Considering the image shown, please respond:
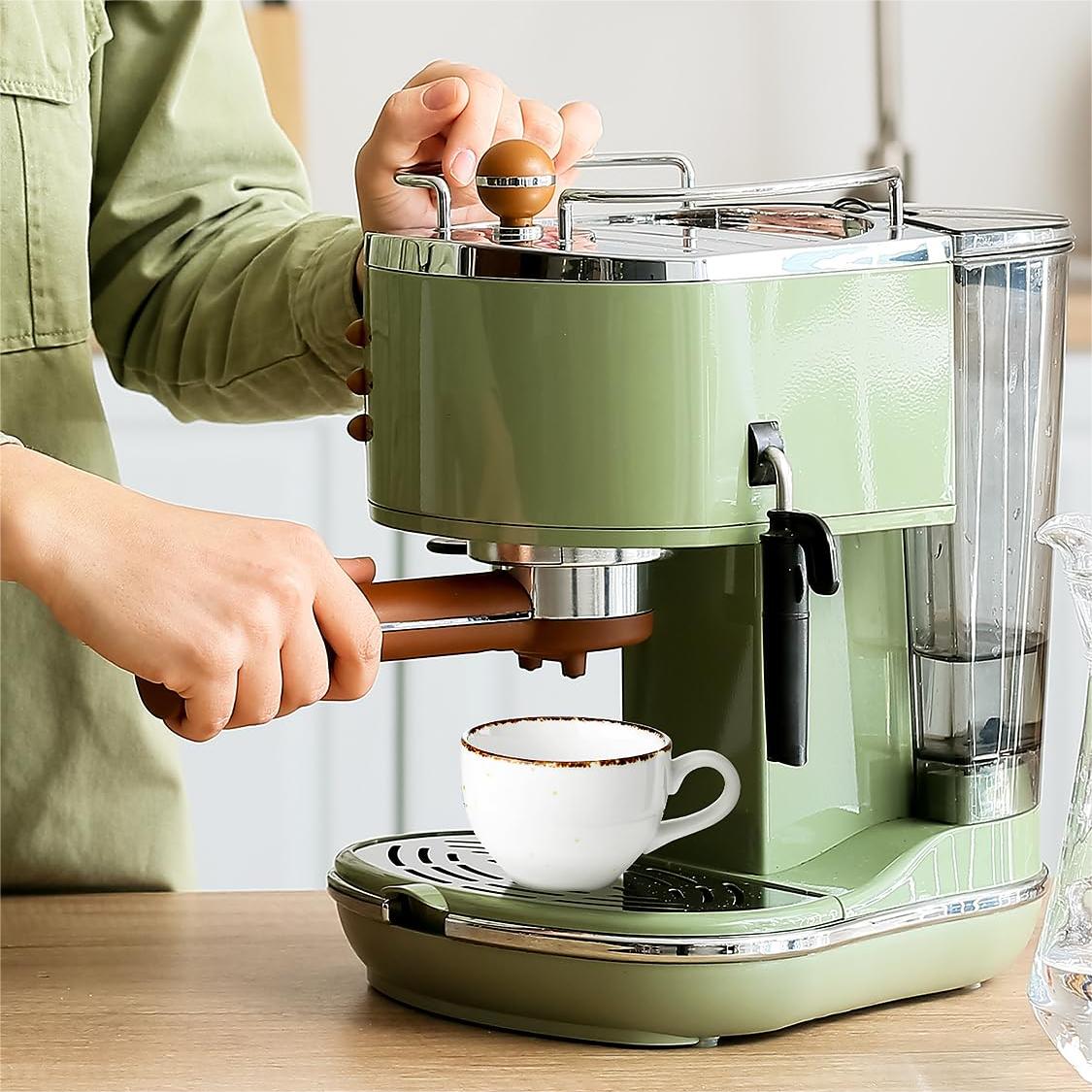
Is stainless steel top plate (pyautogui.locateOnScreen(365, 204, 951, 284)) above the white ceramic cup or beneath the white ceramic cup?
above

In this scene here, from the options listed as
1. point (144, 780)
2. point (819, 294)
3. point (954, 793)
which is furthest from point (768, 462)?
point (144, 780)

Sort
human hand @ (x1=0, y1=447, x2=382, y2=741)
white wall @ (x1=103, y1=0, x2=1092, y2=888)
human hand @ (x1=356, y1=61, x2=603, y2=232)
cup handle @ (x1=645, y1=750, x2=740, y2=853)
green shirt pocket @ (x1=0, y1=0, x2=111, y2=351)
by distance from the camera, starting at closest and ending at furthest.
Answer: human hand @ (x1=0, y1=447, x2=382, y2=741) < cup handle @ (x1=645, y1=750, x2=740, y2=853) < human hand @ (x1=356, y1=61, x2=603, y2=232) < green shirt pocket @ (x1=0, y1=0, x2=111, y2=351) < white wall @ (x1=103, y1=0, x2=1092, y2=888)

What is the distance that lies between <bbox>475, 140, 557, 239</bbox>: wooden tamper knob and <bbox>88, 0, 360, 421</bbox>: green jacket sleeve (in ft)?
0.95

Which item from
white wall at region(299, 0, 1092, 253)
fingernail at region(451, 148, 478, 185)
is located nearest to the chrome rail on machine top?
fingernail at region(451, 148, 478, 185)

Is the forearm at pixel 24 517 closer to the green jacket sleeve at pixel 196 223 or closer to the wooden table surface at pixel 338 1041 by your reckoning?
the wooden table surface at pixel 338 1041

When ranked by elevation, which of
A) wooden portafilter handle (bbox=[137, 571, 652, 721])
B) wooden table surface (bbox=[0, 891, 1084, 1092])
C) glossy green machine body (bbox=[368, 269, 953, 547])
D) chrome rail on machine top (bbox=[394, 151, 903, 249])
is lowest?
wooden table surface (bbox=[0, 891, 1084, 1092])

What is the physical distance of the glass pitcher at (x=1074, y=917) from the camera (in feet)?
2.23

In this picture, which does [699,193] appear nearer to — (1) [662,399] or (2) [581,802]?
(1) [662,399]

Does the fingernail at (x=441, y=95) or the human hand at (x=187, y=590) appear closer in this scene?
the human hand at (x=187, y=590)

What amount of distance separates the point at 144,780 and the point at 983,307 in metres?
0.59

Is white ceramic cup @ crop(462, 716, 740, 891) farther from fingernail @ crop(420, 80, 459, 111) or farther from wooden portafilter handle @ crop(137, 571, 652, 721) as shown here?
fingernail @ crop(420, 80, 459, 111)

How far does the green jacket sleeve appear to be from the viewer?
3.40 ft

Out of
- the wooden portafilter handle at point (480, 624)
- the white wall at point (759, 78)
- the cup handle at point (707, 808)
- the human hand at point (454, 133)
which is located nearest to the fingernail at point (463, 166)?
the human hand at point (454, 133)

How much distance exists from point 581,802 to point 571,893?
2.1 inches
